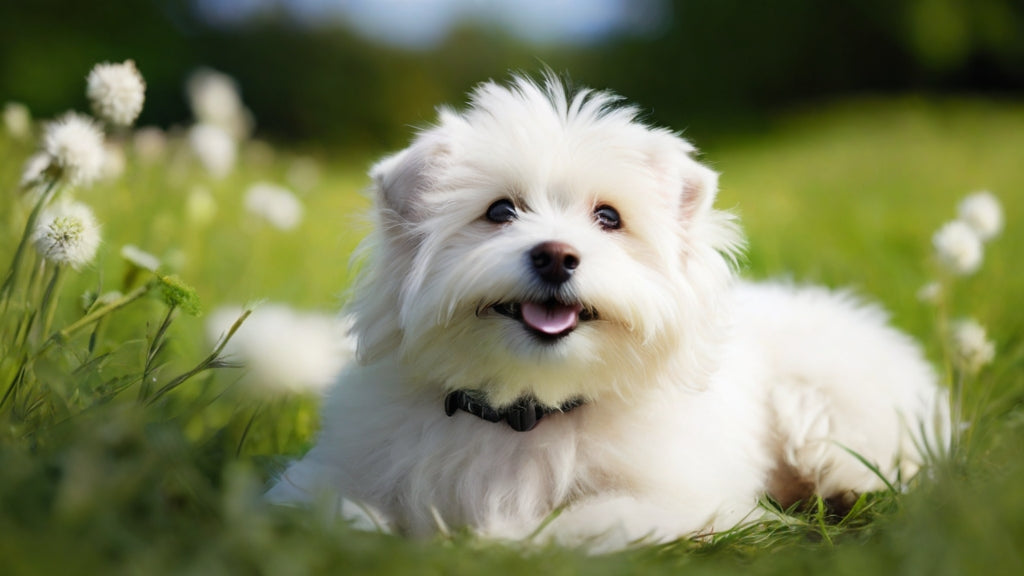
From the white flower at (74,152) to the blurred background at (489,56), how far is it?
15690mm

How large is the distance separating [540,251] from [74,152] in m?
1.56

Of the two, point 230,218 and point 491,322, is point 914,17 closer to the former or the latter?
point 230,218

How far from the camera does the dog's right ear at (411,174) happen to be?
2.72 metres

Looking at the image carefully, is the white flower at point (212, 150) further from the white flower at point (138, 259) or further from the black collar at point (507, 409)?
the black collar at point (507, 409)

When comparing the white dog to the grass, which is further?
the white dog

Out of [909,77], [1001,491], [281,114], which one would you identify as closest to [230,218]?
[1001,491]

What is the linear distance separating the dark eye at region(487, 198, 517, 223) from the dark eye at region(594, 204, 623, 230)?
25 cm

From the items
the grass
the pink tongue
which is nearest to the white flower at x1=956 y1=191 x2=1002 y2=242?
the grass

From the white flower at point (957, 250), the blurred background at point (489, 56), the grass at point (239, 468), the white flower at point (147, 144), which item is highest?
the blurred background at point (489, 56)

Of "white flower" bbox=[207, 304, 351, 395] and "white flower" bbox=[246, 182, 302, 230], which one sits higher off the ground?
"white flower" bbox=[246, 182, 302, 230]

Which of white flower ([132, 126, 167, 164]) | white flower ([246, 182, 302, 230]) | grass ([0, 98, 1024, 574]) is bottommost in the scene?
grass ([0, 98, 1024, 574])

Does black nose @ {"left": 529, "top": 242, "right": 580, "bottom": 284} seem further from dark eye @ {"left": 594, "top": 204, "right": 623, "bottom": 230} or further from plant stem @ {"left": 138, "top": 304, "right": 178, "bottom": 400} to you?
plant stem @ {"left": 138, "top": 304, "right": 178, "bottom": 400}

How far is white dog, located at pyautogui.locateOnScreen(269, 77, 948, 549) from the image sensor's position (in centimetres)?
248

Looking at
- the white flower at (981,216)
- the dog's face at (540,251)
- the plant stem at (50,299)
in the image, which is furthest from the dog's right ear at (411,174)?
the white flower at (981,216)
